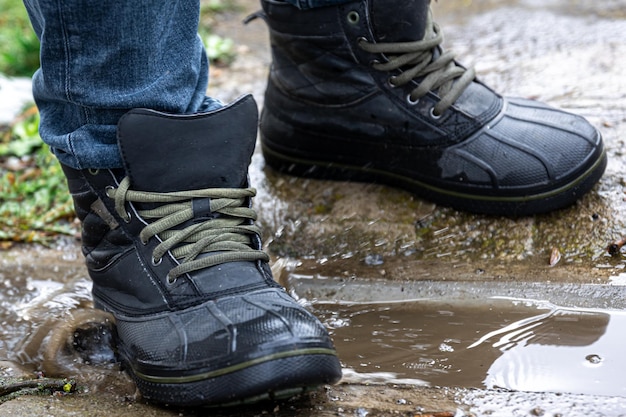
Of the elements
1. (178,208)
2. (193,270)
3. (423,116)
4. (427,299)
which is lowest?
(427,299)

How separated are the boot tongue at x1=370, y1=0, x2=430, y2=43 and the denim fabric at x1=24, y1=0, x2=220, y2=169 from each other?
55cm

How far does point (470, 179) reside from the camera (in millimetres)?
2041

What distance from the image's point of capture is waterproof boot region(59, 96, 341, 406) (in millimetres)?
1394

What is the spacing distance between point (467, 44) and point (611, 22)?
69cm

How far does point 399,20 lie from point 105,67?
2.83ft

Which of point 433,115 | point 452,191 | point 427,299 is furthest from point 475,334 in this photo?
point 433,115

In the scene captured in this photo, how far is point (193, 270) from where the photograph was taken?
156 cm

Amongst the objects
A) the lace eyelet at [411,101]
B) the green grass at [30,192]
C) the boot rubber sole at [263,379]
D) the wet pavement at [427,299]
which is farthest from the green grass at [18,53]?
the boot rubber sole at [263,379]

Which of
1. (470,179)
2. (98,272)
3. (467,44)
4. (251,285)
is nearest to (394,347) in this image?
(251,285)

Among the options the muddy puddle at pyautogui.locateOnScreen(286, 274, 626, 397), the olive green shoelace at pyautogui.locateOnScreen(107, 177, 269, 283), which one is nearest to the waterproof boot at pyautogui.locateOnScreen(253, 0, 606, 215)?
the muddy puddle at pyautogui.locateOnScreen(286, 274, 626, 397)

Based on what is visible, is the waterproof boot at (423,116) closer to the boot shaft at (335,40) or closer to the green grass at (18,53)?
the boot shaft at (335,40)

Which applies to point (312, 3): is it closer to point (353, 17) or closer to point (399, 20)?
point (353, 17)

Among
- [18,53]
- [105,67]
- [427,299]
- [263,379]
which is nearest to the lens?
[263,379]

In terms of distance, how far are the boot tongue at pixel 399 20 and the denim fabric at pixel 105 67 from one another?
0.55 metres
